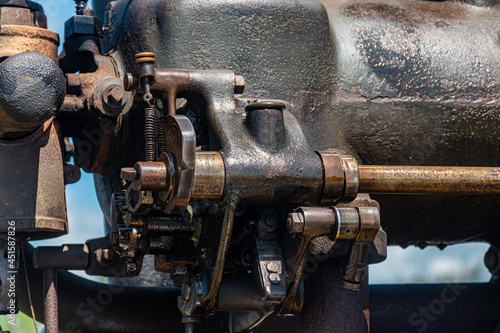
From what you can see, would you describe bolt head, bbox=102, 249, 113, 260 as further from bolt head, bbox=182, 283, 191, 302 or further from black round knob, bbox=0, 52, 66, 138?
black round knob, bbox=0, 52, 66, 138

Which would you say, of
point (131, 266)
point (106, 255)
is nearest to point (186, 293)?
point (131, 266)

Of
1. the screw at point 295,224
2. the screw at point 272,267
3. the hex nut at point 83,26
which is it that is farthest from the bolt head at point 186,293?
the hex nut at point 83,26


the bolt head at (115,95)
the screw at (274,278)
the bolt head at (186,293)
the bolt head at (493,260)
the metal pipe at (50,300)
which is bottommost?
the bolt head at (493,260)

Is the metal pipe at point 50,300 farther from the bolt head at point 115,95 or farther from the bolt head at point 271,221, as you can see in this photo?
the bolt head at point 271,221

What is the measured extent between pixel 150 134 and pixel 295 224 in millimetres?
418

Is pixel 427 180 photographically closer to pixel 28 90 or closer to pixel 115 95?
pixel 115 95

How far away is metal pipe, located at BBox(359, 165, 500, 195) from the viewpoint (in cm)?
181

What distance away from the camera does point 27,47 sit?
203 centimetres

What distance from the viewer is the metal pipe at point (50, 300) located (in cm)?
198

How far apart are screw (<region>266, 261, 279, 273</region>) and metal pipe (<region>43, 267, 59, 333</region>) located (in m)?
0.58

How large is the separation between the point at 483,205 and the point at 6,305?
1418mm

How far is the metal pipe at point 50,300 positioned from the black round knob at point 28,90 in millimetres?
398

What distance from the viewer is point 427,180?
5.99ft

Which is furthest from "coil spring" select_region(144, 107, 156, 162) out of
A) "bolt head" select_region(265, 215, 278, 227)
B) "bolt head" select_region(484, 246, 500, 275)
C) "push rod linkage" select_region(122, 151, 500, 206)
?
"bolt head" select_region(484, 246, 500, 275)
